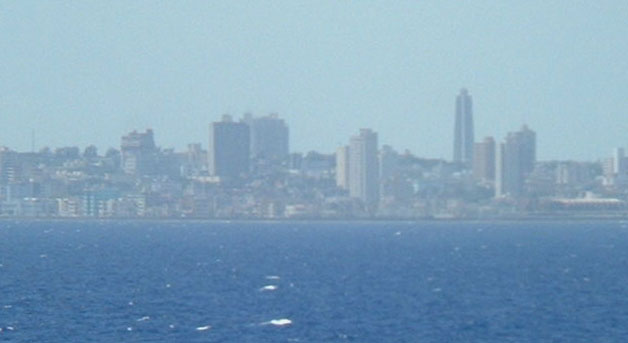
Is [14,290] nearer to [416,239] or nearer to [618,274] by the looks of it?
[618,274]

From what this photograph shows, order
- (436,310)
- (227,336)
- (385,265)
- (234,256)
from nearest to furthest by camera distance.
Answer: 1. (227,336)
2. (436,310)
3. (385,265)
4. (234,256)

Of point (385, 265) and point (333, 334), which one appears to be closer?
point (333, 334)

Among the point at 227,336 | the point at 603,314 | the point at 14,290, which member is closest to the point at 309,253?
the point at 14,290

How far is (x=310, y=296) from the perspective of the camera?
7862 cm

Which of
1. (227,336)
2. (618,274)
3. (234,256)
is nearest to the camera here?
(227,336)

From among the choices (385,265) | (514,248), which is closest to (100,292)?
(385,265)

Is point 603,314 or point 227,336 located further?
point 603,314

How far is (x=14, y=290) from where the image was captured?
80.2 meters

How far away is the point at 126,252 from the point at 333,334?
68.8 m

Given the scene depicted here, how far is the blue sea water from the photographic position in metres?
61.5

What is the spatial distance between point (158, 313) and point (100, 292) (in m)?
11.6

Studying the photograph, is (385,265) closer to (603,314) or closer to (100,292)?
(100,292)

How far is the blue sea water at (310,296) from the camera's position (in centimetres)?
6153

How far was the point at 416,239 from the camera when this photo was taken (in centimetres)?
17250
